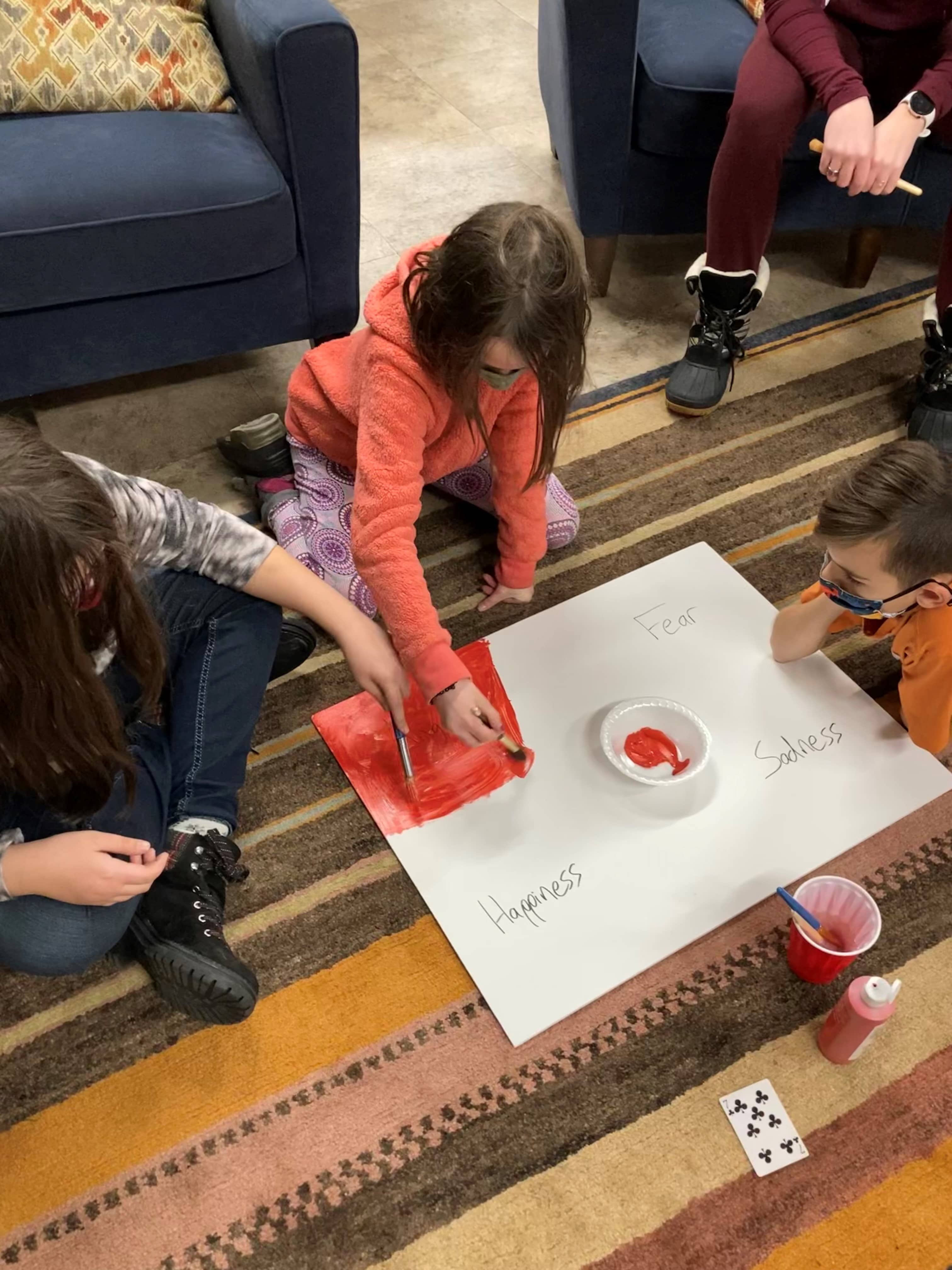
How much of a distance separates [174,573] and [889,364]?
125cm

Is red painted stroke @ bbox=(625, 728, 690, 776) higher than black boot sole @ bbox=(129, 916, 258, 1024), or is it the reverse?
red painted stroke @ bbox=(625, 728, 690, 776)

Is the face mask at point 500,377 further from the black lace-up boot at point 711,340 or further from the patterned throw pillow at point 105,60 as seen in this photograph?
the patterned throw pillow at point 105,60

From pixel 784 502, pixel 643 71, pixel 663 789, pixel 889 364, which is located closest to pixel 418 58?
pixel 643 71

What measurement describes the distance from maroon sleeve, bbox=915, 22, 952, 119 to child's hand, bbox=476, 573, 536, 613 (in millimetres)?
859

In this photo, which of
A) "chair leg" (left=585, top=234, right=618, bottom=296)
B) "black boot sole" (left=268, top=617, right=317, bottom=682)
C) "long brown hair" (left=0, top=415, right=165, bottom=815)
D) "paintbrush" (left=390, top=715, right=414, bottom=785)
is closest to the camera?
"long brown hair" (left=0, top=415, right=165, bottom=815)

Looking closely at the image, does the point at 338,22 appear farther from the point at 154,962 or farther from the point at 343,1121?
the point at 343,1121

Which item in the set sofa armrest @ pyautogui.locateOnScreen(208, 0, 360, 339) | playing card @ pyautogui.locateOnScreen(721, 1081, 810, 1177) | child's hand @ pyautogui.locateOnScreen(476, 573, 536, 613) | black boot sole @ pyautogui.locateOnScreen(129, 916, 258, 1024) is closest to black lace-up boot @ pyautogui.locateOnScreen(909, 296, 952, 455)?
child's hand @ pyautogui.locateOnScreen(476, 573, 536, 613)

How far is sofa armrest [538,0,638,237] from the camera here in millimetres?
1390

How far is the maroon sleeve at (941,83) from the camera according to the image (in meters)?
1.28

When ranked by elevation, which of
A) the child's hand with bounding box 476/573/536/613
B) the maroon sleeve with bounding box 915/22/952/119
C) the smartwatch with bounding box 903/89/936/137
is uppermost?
the maroon sleeve with bounding box 915/22/952/119

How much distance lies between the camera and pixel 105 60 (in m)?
1.34

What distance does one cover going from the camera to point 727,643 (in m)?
1.19

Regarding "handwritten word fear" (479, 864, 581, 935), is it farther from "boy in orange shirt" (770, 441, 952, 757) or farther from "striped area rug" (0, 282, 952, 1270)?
"boy in orange shirt" (770, 441, 952, 757)

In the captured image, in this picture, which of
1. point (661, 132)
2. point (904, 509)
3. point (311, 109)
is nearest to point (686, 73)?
point (661, 132)
